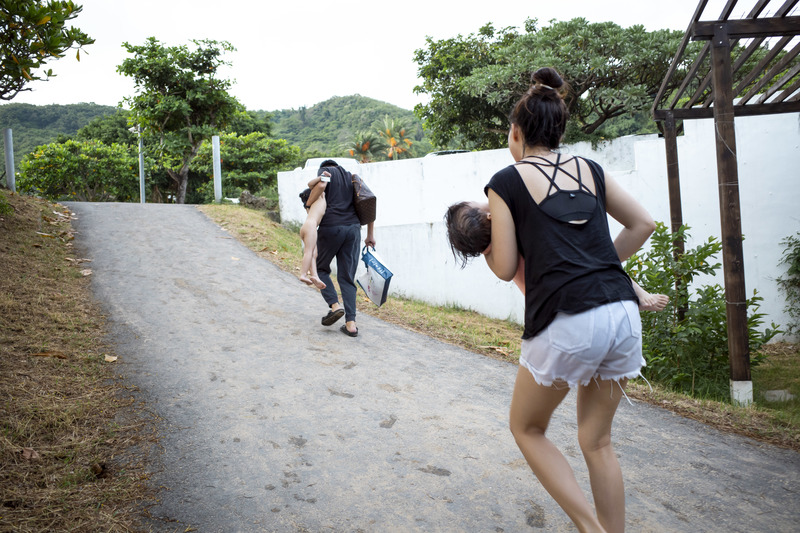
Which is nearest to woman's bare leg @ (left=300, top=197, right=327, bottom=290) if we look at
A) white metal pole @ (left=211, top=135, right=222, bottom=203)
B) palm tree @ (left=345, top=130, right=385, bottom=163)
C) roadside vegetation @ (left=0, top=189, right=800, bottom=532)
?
roadside vegetation @ (left=0, top=189, right=800, bottom=532)

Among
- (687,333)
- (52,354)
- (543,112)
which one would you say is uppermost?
(543,112)

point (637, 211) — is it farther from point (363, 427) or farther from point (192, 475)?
point (192, 475)

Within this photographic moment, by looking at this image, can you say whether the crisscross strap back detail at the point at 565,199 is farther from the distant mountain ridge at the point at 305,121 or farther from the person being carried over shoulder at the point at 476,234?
the distant mountain ridge at the point at 305,121

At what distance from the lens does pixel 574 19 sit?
16391mm

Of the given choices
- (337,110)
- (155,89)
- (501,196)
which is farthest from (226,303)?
(337,110)

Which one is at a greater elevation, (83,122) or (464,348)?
(83,122)

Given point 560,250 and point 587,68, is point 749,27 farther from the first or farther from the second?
point 587,68

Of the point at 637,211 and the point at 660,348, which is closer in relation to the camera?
the point at 637,211

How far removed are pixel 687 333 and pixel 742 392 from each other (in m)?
0.69

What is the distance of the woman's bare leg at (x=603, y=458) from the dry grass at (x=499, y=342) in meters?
2.53

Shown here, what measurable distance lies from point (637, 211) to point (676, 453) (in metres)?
2.13

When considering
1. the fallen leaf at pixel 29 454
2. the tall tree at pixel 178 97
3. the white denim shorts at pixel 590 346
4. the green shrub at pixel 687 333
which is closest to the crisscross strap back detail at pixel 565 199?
the white denim shorts at pixel 590 346

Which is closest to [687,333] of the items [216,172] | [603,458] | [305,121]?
[603,458]

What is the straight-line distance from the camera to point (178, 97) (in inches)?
812
